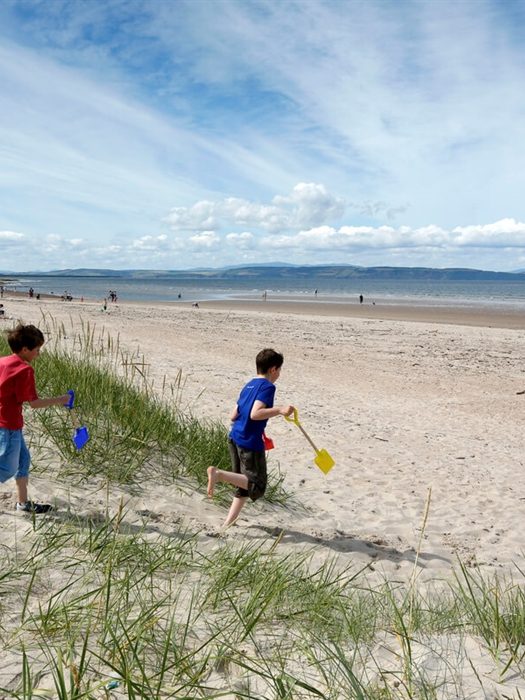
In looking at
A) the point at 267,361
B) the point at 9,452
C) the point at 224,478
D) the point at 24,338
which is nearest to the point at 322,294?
the point at 267,361

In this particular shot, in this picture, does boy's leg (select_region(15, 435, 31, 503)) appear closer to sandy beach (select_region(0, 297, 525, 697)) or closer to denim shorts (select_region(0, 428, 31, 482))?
denim shorts (select_region(0, 428, 31, 482))

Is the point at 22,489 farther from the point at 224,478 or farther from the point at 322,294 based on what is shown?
the point at 322,294

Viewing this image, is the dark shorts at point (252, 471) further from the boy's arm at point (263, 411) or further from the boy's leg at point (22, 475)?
the boy's leg at point (22, 475)

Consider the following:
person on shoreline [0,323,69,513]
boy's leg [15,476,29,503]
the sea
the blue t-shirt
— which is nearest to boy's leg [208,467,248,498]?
the blue t-shirt

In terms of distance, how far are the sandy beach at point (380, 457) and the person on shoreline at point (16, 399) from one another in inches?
11.8

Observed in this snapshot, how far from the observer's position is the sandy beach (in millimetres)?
4871

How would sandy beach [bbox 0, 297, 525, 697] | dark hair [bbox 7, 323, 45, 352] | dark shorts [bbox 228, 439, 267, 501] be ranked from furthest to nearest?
sandy beach [bbox 0, 297, 525, 697] → dark shorts [bbox 228, 439, 267, 501] → dark hair [bbox 7, 323, 45, 352]

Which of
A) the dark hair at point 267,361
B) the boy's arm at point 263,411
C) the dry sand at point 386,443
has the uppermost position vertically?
the dark hair at point 267,361

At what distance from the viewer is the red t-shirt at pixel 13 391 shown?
4.11 meters

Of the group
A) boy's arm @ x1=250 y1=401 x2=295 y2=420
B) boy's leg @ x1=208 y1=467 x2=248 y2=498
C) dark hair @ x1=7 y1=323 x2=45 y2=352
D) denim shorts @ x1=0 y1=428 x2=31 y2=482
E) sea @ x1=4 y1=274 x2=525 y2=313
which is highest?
sea @ x1=4 y1=274 x2=525 y2=313

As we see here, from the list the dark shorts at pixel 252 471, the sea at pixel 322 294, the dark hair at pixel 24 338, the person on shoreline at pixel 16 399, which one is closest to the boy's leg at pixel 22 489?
the person on shoreline at pixel 16 399

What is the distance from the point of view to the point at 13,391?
4.14 metres

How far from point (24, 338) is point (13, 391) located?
39 cm

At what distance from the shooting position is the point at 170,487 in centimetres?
537
